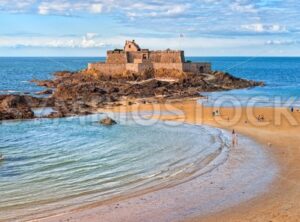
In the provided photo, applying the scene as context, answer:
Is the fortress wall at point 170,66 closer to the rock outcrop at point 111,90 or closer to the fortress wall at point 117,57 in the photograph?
the rock outcrop at point 111,90

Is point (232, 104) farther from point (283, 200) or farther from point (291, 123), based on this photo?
point (283, 200)

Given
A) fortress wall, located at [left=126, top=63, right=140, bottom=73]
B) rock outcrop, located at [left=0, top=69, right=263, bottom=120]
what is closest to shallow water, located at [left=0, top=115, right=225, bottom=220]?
rock outcrop, located at [left=0, top=69, right=263, bottom=120]

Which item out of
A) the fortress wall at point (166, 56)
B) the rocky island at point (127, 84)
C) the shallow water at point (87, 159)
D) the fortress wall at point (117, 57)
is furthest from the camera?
the fortress wall at point (117, 57)

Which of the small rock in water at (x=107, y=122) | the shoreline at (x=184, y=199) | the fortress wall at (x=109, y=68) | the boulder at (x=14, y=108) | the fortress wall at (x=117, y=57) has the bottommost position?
the shoreline at (x=184, y=199)

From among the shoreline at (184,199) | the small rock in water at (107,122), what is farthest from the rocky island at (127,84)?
the shoreline at (184,199)

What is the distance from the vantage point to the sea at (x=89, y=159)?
1847cm

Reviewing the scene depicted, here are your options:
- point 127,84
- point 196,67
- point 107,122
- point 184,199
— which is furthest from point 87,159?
point 196,67

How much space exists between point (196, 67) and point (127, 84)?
1511 cm

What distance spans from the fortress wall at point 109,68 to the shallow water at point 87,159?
35.3 meters

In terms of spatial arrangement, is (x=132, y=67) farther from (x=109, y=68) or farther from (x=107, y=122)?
(x=107, y=122)

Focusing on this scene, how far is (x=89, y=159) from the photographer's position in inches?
980

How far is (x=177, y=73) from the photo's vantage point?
226ft

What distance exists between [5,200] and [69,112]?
24005 millimetres

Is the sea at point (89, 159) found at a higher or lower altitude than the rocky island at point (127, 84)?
lower
